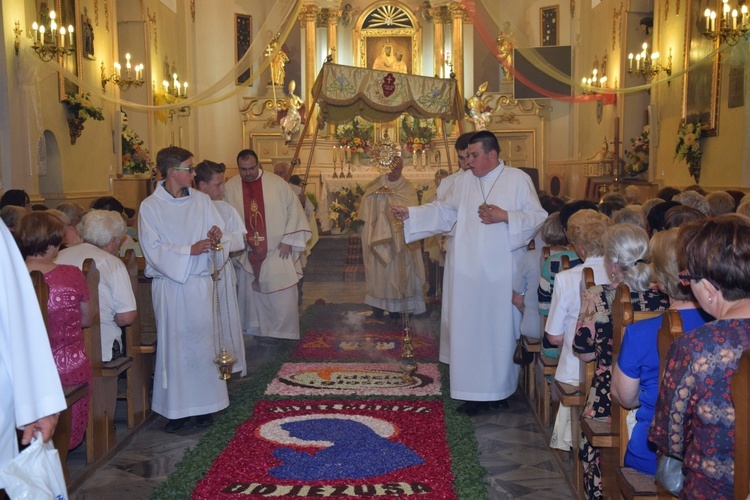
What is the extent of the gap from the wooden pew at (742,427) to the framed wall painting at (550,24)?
18725 millimetres

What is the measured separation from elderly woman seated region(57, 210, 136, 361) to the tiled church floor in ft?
2.26

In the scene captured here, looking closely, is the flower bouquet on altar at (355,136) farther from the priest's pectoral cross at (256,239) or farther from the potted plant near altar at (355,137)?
the priest's pectoral cross at (256,239)

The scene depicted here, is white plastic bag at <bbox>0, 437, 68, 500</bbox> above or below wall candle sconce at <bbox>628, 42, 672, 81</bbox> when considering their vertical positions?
below

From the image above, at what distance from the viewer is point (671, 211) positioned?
5168mm

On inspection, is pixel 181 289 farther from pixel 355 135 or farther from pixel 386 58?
pixel 386 58

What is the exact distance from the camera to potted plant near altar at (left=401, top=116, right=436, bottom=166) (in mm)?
18859

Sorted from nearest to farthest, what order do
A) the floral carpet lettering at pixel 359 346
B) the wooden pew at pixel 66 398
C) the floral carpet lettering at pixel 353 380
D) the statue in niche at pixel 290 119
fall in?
the wooden pew at pixel 66 398
the floral carpet lettering at pixel 353 380
the floral carpet lettering at pixel 359 346
the statue in niche at pixel 290 119

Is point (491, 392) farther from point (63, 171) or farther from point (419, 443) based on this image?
point (63, 171)

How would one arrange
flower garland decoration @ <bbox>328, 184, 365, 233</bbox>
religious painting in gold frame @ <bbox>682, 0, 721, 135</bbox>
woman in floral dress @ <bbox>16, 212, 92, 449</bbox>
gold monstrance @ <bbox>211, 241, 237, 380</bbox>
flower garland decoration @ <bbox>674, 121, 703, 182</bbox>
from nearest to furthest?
woman in floral dress @ <bbox>16, 212, 92, 449</bbox> → gold monstrance @ <bbox>211, 241, 237, 380</bbox> → religious painting in gold frame @ <bbox>682, 0, 721, 135</bbox> → flower garland decoration @ <bbox>674, 121, 703, 182</bbox> → flower garland decoration @ <bbox>328, 184, 365, 233</bbox>

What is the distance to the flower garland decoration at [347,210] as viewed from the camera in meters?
15.1

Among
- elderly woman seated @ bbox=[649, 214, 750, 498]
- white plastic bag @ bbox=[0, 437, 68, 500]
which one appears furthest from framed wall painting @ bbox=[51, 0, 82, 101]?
elderly woman seated @ bbox=[649, 214, 750, 498]

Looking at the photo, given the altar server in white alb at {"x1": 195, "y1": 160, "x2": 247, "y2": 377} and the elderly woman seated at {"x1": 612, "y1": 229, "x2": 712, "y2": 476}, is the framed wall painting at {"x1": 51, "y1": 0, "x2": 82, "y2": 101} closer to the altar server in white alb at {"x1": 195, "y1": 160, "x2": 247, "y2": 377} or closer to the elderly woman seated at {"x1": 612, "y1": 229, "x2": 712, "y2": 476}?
the altar server in white alb at {"x1": 195, "y1": 160, "x2": 247, "y2": 377}

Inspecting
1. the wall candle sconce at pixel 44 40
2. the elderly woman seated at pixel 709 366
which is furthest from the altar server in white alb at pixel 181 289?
the wall candle sconce at pixel 44 40

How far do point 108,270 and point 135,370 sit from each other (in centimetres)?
87
